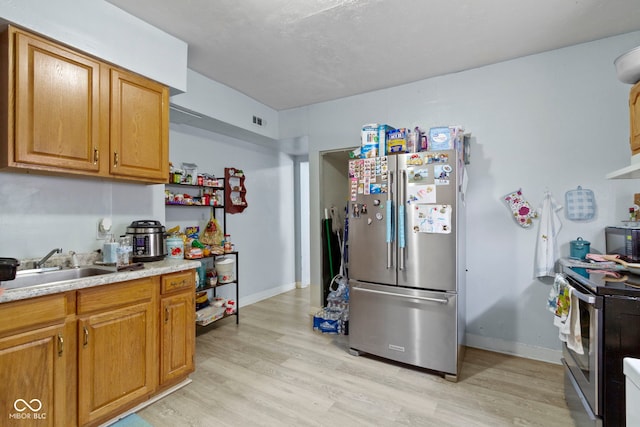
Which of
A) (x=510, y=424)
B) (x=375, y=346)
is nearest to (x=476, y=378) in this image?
(x=510, y=424)

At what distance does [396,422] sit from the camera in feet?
6.16

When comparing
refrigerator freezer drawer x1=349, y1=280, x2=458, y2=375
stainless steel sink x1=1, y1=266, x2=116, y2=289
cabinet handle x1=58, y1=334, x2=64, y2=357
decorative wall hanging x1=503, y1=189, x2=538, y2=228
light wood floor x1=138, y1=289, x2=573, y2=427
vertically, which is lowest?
light wood floor x1=138, y1=289, x2=573, y2=427

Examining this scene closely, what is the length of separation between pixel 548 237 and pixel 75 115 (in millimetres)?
3778

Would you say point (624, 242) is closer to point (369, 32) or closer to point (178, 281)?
point (369, 32)

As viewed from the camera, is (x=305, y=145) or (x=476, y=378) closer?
(x=476, y=378)

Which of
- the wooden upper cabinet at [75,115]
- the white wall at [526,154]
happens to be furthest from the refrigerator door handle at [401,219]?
the wooden upper cabinet at [75,115]

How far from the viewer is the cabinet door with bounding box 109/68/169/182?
213 cm

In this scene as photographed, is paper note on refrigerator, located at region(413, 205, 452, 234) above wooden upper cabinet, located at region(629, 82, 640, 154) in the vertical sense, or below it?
below

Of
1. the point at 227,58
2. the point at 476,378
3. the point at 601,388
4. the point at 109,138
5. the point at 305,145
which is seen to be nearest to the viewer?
the point at 601,388

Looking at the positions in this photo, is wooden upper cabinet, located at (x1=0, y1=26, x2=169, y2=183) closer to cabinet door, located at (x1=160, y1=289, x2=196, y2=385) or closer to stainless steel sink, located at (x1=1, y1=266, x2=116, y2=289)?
stainless steel sink, located at (x1=1, y1=266, x2=116, y2=289)

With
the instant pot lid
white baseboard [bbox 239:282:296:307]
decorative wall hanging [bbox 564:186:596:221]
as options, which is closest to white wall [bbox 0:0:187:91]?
the instant pot lid

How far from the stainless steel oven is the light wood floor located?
294 mm

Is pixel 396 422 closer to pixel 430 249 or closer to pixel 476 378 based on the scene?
pixel 476 378

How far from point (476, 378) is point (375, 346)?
826 millimetres
